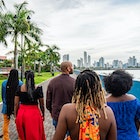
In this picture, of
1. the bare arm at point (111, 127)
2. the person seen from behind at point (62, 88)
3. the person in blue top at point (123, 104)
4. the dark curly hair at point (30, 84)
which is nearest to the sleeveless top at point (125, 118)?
the person in blue top at point (123, 104)

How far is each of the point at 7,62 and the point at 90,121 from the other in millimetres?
96723

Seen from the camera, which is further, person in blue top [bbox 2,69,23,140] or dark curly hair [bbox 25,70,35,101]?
person in blue top [bbox 2,69,23,140]

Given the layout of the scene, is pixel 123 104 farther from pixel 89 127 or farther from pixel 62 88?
pixel 62 88

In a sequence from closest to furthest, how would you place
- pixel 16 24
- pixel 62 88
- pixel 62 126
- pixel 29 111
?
pixel 62 126 < pixel 62 88 < pixel 29 111 < pixel 16 24

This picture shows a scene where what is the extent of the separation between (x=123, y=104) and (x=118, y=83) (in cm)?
23

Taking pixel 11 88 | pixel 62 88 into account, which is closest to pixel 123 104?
pixel 62 88

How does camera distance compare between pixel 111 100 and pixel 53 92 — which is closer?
pixel 111 100

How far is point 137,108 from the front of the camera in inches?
137

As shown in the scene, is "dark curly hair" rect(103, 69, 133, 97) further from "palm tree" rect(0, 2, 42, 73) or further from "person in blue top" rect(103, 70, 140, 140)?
"palm tree" rect(0, 2, 42, 73)

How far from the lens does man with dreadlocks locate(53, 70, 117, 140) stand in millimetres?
2684

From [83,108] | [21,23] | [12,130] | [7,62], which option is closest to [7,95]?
[12,130]

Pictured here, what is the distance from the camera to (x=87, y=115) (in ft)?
8.87

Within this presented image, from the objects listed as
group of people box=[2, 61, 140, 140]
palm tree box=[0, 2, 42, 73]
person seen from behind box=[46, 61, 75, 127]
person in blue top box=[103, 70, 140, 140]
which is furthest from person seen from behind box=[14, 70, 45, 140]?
palm tree box=[0, 2, 42, 73]

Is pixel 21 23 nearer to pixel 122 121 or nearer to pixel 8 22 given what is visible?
pixel 8 22
